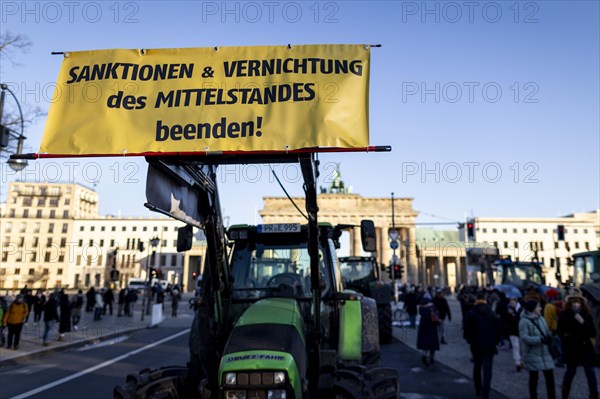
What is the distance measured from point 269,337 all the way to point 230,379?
0.49 metres

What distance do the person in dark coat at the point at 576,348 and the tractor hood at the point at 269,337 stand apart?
5.76 metres

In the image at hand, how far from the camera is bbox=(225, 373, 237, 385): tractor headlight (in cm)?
364

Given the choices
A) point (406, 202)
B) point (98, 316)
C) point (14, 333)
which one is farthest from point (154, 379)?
point (406, 202)

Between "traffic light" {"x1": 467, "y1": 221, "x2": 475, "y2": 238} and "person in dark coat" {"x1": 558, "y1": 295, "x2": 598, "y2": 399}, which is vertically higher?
"traffic light" {"x1": 467, "y1": 221, "x2": 475, "y2": 238}

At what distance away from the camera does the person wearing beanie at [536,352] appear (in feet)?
24.9

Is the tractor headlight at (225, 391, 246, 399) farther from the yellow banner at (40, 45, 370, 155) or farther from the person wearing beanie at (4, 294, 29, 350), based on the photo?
the person wearing beanie at (4, 294, 29, 350)

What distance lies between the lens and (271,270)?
5.53 meters

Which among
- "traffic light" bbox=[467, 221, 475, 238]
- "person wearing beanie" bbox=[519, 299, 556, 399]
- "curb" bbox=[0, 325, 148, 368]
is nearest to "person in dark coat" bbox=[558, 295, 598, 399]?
"person wearing beanie" bbox=[519, 299, 556, 399]

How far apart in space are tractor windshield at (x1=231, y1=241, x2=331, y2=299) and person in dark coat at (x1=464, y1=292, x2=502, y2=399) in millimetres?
4195

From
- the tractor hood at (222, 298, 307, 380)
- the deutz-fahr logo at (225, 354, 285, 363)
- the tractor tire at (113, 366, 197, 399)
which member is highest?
the tractor hood at (222, 298, 307, 380)

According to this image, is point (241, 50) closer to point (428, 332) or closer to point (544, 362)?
point (544, 362)

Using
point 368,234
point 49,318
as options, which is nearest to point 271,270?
point 368,234

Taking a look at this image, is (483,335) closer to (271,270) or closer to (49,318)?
(271,270)

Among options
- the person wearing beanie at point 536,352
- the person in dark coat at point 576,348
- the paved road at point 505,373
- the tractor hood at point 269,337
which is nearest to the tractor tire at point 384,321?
the paved road at point 505,373
